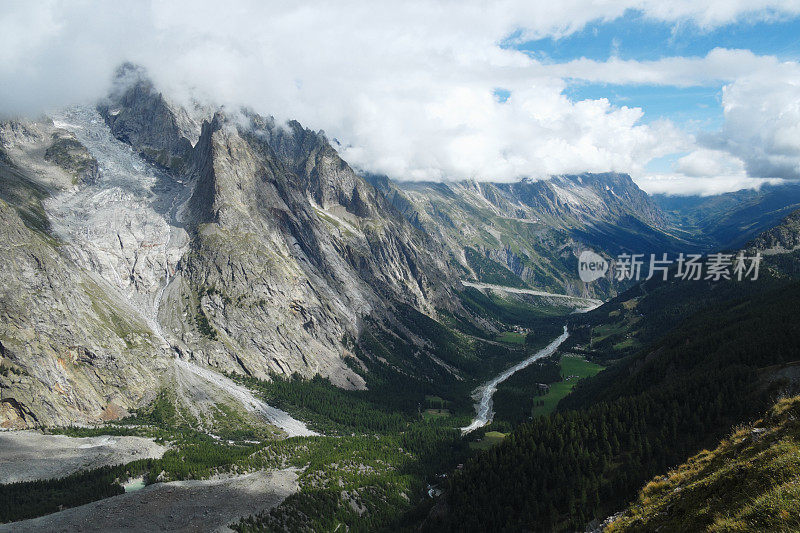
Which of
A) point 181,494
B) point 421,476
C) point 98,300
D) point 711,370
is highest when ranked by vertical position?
point 98,300

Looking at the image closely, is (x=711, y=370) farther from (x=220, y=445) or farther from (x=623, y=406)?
(x=220, y=445)

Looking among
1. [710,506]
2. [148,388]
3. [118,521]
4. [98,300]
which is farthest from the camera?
[98,300]

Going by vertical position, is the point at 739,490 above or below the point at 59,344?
below

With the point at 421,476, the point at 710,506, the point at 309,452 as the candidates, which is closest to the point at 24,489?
the point at 309,452

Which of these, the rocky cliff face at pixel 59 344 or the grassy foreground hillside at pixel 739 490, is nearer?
the grassy foreground hillside at pixel 739 490

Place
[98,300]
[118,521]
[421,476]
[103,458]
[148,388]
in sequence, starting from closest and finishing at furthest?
[118,521] < [103,458] < [421,476] < [148,388] < [98,300]

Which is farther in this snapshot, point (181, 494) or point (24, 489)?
point (24, 489)

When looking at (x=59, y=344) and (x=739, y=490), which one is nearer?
(x=739, y=490)

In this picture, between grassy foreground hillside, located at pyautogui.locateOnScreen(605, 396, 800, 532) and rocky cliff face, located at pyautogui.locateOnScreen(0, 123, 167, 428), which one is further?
rocky cliff face, located at pyautogui.locateOnScreen(0, 123, 167, 428)
